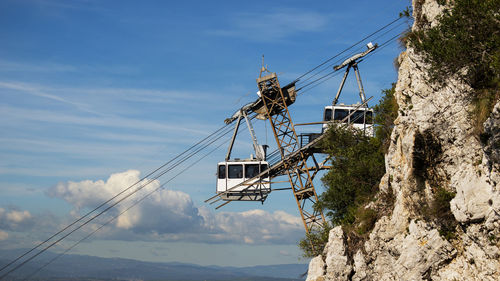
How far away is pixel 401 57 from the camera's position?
111 feet

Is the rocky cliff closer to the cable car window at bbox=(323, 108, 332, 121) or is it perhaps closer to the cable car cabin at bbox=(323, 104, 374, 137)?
the cable car cabin at bbox=(323, 104, 374, 137)

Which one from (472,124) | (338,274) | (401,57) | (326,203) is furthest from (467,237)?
(326,203)

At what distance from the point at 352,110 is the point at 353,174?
10.9 meters

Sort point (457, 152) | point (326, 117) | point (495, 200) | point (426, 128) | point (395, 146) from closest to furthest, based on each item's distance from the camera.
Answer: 1. point (495, 200)
2. point (457, 152)
3. point (426, 128)
4. point (395, 146)
5. point (326, 117)

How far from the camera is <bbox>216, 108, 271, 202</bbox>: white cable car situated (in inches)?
2005

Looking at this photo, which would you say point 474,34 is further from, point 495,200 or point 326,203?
point 326,203

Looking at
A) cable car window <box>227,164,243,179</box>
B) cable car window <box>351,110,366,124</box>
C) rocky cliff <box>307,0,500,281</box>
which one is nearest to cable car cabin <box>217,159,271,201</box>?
cable car window <box>227,164,243,179</box>

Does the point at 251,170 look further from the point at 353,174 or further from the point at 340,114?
the point at 353,174

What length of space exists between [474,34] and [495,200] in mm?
6850

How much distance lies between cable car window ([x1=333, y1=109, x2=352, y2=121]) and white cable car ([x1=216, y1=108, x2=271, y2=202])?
7.95 meters

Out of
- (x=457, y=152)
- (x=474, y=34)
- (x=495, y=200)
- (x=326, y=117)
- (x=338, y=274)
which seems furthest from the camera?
(x=326, y=117)

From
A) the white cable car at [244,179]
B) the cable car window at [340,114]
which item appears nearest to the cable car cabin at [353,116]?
the cable car window at [340,114]

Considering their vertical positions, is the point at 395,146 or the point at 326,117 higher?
the point at 326,117

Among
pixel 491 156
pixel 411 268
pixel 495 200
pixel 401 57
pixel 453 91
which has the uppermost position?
pixel 401 57
